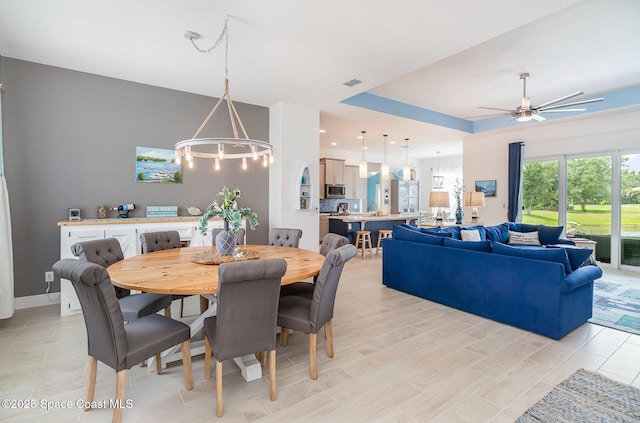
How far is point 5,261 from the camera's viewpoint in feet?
10.5

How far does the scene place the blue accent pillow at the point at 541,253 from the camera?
292cm

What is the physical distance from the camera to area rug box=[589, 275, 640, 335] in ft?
10.8

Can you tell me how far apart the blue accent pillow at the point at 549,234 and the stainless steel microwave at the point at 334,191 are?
537 centimetres

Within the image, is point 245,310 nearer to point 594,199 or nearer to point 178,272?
point 178,272

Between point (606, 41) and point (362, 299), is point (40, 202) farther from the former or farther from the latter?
point (606, 41)

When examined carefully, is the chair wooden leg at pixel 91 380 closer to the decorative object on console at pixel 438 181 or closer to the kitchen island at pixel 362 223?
the kitchen island at pixel 362 223

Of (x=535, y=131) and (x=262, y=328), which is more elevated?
(x=535, y=131)

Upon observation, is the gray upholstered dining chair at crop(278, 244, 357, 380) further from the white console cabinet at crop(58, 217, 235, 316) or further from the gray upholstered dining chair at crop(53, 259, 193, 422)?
the white console cabinet at crop(58, 217, 235, 316)

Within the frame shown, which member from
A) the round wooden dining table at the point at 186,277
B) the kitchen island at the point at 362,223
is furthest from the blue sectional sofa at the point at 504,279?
the kitchen island at the point at 362,223

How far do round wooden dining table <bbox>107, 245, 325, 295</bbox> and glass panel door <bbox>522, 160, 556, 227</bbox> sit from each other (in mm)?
6085

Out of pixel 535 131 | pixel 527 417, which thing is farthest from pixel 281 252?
pixel 535 131

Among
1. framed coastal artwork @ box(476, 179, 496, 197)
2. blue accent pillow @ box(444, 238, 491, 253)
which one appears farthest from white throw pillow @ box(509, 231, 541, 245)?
blue accent pillow @ box(444, 238, 491, 253)

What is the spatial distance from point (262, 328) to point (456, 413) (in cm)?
129

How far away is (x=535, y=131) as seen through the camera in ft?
22.1
